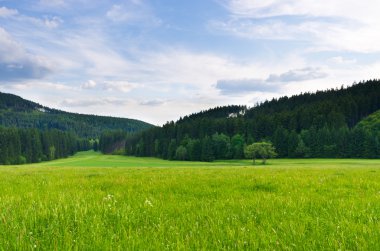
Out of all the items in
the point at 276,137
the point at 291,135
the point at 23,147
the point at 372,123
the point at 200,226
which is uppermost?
the point at 372,123

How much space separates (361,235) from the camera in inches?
182

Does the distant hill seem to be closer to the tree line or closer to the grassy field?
the grassy field

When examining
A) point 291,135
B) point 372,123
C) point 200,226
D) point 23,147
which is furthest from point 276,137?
point 23,147

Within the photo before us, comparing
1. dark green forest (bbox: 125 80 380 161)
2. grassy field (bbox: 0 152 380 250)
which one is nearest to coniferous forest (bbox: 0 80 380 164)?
dark green forest (bbox: 125 80 380 161)

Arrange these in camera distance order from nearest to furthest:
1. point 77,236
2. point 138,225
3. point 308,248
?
point 308,248 → point 77,236 → point 138,225

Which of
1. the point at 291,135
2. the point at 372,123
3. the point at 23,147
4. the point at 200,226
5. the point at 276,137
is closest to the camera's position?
the point at 200,226

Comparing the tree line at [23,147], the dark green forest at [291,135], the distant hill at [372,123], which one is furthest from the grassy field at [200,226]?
the tree line at [23,147]

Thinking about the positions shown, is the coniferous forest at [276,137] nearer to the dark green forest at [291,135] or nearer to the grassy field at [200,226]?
the dark green forest at [291,135]

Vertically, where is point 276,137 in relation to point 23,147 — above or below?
above

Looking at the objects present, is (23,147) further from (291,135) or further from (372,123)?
(372,123)

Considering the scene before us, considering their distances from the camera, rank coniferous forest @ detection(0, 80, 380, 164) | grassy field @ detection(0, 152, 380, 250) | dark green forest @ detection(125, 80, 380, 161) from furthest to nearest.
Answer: coniferous forest @ detection(0, 80, 380, 164)
dark green forest @ detection(125, 80, 380, 161)
grassy field @ detection(0, 152, 380, 250)

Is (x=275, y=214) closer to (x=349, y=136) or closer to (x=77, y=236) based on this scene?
(x=77, y=236)

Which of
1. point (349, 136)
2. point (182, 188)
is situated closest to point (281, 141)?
point (349, 136)

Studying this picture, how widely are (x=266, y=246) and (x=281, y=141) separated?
14579 centimetres
